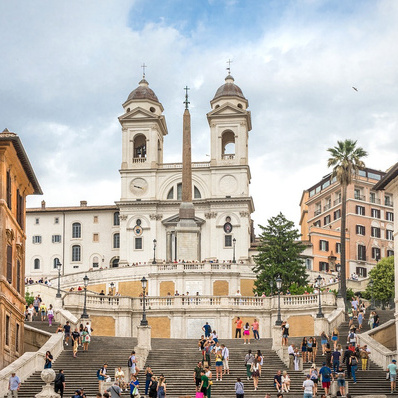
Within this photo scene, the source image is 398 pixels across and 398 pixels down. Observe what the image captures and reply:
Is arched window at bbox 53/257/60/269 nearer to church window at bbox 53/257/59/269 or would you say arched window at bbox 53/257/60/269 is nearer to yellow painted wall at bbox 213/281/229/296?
church window at bbox 53/257/59/269

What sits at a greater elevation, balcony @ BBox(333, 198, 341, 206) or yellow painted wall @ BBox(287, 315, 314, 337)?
balcony @ BBox(333, 198, 341, 206)

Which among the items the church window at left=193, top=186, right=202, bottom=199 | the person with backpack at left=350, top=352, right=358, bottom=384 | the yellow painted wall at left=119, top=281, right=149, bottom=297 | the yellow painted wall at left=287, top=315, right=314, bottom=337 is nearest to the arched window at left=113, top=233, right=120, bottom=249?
the church window at left=193, top=186, right=202, bottom=199

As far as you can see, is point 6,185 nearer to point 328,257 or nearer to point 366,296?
point 366,296

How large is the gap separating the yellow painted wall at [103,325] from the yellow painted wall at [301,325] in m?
10.8

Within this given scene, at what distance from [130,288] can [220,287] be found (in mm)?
8056

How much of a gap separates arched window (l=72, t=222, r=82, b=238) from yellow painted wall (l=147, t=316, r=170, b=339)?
48722 mm

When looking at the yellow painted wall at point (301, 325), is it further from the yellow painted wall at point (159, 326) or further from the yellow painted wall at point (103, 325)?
the yellow painted wall at point (103, 325)

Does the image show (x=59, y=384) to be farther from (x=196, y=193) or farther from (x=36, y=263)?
(x=36, y=263)

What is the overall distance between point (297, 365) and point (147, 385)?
8.07m

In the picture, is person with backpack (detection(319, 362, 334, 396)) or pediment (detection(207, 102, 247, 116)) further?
pediment (detection(207, 102, 247, 116))

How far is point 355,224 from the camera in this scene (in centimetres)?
11331

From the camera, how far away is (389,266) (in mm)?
80625

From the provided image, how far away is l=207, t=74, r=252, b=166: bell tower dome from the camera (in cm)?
10438

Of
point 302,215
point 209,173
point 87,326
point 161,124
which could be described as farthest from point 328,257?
point 87,326
